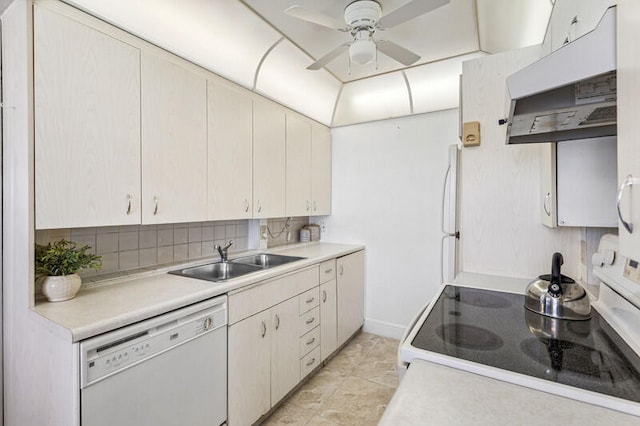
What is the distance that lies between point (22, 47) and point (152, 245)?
123 cm

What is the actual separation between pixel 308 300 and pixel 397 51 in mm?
1876

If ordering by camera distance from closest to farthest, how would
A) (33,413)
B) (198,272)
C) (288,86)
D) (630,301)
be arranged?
(630,301) → (33,413) → (198,272) → (288,86)

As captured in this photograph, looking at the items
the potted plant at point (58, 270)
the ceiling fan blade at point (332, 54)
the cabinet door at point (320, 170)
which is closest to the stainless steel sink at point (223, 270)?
the potted plant at point (58, 270)

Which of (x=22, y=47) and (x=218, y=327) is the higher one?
(x=22, y=47)

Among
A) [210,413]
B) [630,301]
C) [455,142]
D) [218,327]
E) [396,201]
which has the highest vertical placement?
[455,142]

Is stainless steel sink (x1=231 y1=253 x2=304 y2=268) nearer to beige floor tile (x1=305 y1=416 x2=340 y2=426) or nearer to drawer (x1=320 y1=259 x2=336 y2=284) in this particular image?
drawer (x1=320 y1=259 x2=336 y2=284)

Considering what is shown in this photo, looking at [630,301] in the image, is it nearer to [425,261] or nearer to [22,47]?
[425,261]

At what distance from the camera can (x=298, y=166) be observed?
3.02 meters

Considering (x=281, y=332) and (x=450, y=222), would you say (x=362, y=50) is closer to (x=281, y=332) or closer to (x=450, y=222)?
(x=450, y=222)

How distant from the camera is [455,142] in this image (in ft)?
9.57

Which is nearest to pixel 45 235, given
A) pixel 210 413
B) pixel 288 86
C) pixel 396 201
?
pixel 210 413

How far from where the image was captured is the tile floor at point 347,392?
2.04 metres

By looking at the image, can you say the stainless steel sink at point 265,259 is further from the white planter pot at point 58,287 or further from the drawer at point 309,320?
the white planter pot at point 58,287

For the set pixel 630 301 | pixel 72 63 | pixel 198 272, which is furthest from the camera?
pixel 198 272
